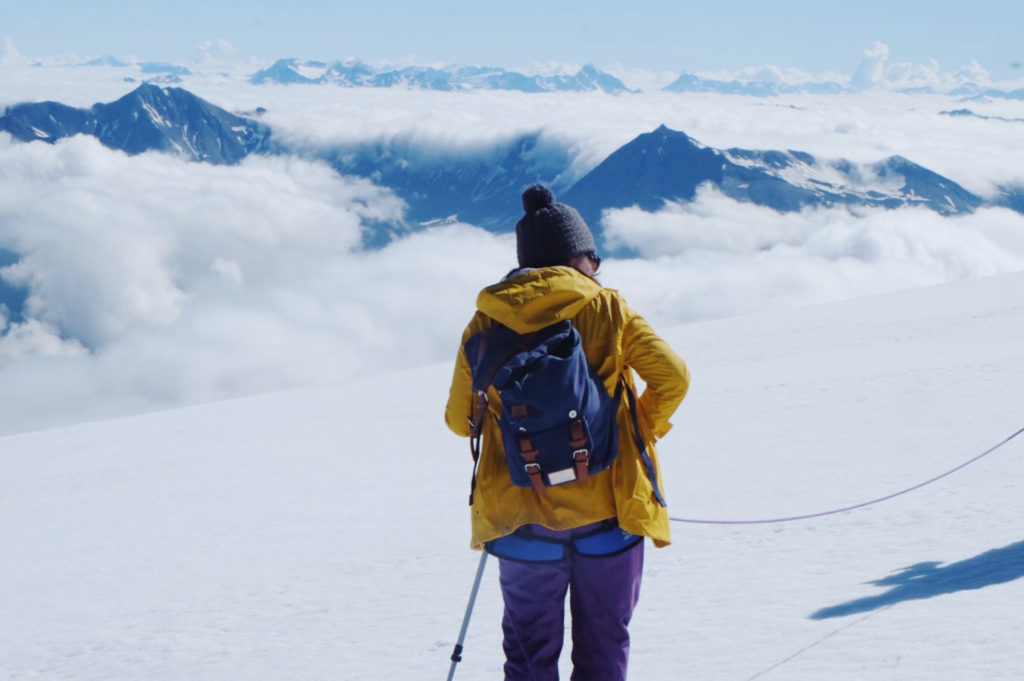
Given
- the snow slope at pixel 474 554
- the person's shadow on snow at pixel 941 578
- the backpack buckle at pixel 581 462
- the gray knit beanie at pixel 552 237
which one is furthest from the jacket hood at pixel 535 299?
the person's shadow on snow at pixel 941 578

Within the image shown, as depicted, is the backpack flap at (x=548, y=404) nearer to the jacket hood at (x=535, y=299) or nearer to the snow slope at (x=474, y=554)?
the jacket hood at (x=535, y=299)

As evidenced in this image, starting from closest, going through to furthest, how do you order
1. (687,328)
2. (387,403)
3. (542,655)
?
1. (542,655)
2. (387,403)
3. (687,328)

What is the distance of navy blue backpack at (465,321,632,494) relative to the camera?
8.76ft

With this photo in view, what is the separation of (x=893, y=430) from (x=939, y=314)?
505 inches

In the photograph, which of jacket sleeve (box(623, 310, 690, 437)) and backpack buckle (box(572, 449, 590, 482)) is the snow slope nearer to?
jacket sleeve (box(623, 310, 690, 437))

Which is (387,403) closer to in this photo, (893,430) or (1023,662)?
(893,430)

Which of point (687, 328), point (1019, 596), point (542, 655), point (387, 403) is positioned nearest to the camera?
point (542, 655)

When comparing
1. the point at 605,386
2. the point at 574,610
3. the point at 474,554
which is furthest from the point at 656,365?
the point at 474,554

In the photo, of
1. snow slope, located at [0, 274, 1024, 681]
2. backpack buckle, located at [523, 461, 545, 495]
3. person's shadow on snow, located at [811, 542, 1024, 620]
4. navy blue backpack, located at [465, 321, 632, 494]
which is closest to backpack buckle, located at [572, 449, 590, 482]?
navy blue backpack, located at [465, 321, 632, 494]

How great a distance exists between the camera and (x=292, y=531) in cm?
938

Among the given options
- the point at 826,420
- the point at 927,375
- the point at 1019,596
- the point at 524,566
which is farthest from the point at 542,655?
the point at 927,375

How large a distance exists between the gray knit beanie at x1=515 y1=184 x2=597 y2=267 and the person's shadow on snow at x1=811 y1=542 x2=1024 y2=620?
10.1 ft

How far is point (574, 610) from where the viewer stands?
3.02 metres

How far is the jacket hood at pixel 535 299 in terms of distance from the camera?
8.90 ft
